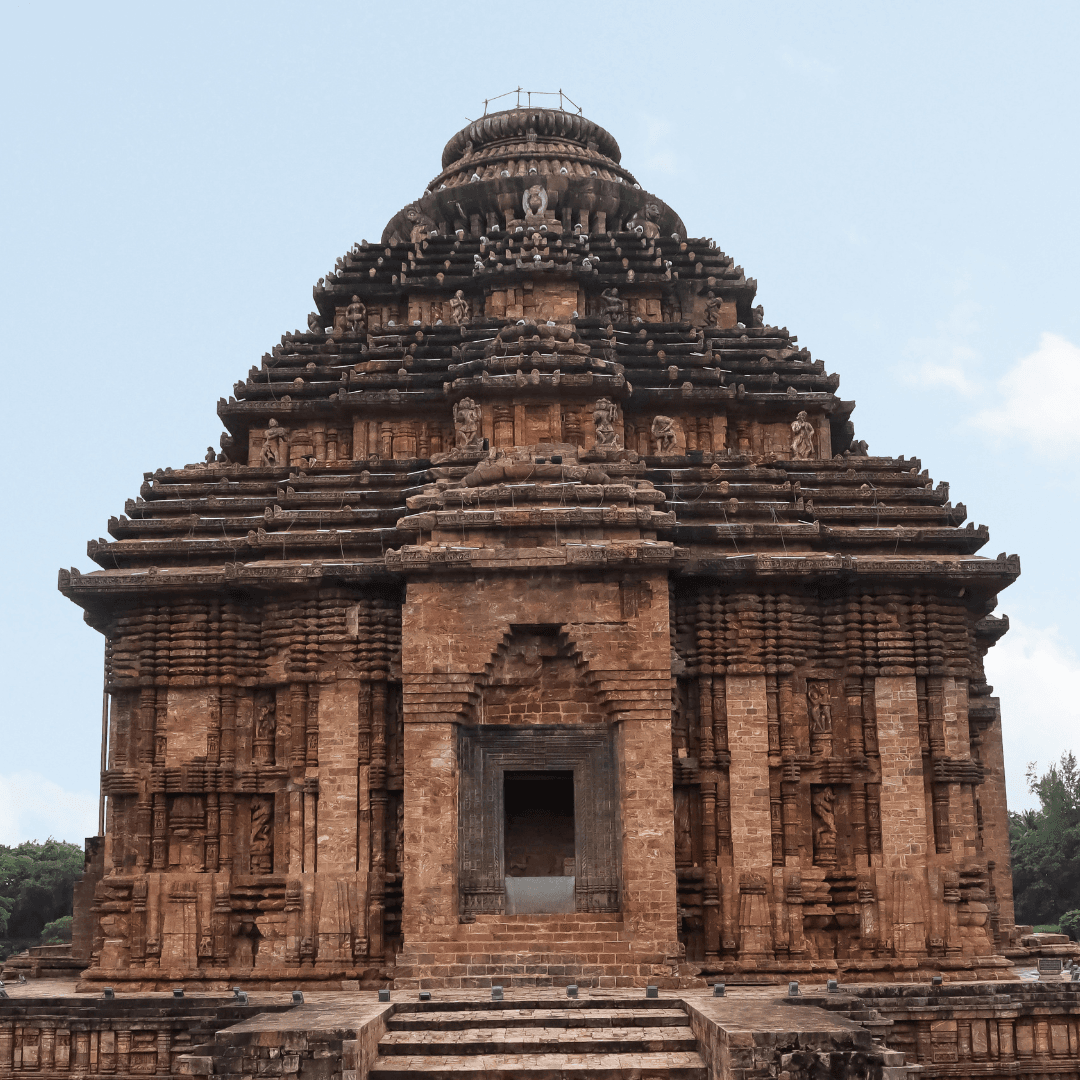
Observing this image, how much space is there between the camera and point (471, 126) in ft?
117

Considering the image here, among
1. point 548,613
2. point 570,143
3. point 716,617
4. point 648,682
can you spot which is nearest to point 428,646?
point 548,613

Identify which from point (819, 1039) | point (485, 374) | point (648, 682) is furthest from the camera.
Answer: point (485, 374)

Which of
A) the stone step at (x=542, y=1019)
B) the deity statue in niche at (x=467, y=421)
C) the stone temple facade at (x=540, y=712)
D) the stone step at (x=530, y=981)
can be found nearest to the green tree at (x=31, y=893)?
the stone temple facade at (x=540, y=712)

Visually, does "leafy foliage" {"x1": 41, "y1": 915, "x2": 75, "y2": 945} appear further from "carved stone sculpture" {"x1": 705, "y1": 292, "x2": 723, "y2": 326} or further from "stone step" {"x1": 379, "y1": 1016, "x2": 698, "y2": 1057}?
"stone step" {"x1": 379, "y1": 1016, "x2": 698, "y2": 1057}

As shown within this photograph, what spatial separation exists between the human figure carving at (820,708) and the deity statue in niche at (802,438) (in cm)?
478

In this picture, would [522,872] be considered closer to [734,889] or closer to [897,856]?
[734,889]

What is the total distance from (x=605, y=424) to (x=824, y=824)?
732cm

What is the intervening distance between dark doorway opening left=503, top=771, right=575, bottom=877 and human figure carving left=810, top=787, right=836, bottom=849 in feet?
12.4

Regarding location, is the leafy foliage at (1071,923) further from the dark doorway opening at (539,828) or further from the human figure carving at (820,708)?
the dark doorway opening at (539,828)

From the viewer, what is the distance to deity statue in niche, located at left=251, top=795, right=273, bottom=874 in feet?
73.5

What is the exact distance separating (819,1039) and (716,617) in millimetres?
8511

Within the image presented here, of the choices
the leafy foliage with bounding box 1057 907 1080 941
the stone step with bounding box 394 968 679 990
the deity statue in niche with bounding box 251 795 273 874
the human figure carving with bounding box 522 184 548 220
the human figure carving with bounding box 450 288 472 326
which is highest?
the human figure carving with bounding box 522 184 548 220

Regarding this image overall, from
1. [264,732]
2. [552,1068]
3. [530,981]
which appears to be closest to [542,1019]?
[552,1068]

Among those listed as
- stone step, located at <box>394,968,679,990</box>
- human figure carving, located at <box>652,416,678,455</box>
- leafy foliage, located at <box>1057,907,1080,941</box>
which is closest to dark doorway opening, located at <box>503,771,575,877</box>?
stone step, located at <box>394,968,679,990</box>
